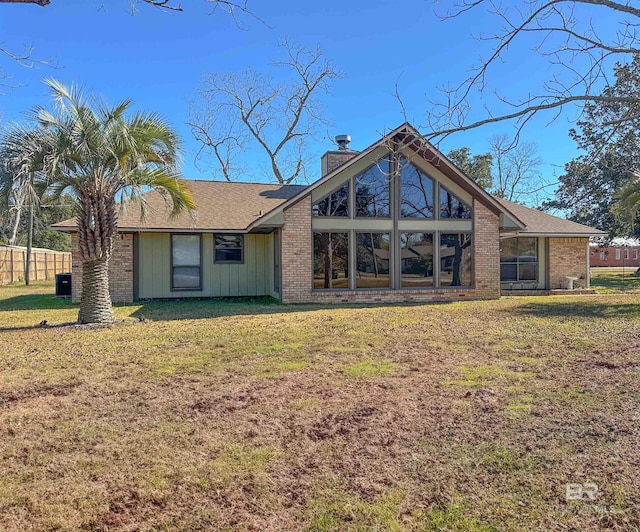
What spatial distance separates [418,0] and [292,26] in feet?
10.7

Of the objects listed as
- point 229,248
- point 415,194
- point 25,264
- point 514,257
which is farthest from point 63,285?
point 514,257

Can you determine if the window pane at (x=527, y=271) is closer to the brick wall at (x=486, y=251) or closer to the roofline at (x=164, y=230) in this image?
the brick wall at (x=486, y=251)

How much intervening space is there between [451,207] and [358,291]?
387 centimetres

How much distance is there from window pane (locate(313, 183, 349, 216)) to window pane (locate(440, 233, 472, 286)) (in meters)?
3.17

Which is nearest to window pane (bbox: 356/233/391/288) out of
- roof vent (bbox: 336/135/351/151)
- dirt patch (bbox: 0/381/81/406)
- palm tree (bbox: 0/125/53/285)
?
roof vent (bbox: 336/135/351/151)

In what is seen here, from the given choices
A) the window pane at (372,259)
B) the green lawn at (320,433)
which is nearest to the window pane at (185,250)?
the window pane at (372,259)

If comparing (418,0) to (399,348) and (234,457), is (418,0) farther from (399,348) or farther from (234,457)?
(234,457)

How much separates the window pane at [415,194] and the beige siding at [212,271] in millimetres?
4424

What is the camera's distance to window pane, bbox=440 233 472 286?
14383 millimetres

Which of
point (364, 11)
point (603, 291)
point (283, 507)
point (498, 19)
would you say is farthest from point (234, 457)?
point (603, 291)

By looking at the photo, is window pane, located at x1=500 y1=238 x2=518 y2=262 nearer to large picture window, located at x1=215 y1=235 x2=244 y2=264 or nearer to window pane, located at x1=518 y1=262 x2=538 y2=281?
window pane, located at x1=518 y1=262 x2=538 y2=281

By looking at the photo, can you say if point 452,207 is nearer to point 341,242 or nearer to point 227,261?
point 341,242

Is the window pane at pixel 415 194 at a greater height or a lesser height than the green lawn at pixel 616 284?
greater

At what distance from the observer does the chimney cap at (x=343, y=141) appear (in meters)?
16.8
